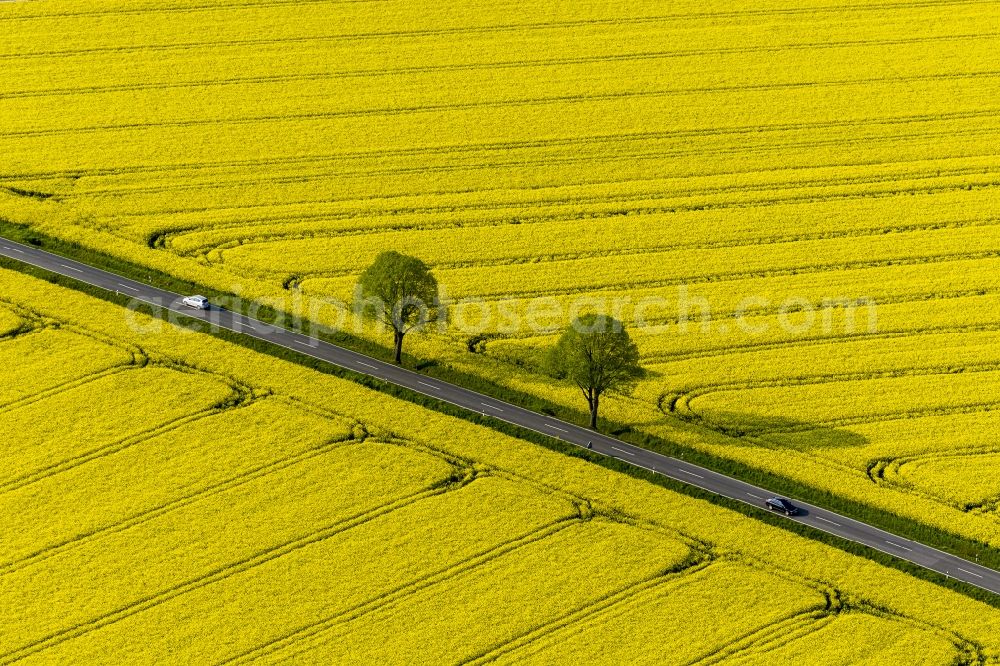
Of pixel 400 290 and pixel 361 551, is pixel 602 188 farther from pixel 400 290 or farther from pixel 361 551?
pixel 361 551

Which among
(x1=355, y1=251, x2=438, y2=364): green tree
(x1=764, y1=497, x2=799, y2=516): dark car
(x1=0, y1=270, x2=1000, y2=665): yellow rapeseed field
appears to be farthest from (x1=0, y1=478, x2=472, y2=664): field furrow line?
(x1=764, y1=497, x2=799, y2=516): dark car

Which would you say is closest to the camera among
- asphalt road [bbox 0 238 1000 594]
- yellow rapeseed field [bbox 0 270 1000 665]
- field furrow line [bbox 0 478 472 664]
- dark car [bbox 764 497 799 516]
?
field furrow line [bbox 0 478 472 664]

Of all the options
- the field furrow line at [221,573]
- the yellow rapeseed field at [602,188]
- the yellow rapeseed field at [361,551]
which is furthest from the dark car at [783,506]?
the field furrow line at [221,573]

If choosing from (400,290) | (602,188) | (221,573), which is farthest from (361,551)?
(602,188)

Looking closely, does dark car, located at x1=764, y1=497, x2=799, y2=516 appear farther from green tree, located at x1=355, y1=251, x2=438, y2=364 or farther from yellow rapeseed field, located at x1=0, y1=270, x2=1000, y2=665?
green tree, located at x1=355, y1=251, x2=438, y2=364

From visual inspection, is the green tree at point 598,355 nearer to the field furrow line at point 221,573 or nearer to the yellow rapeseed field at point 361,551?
the yellow rapeseed field at point 361,551

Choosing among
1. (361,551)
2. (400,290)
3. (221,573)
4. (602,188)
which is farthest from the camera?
(602,188)

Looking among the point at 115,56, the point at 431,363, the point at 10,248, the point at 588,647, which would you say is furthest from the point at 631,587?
the point at 115,56
